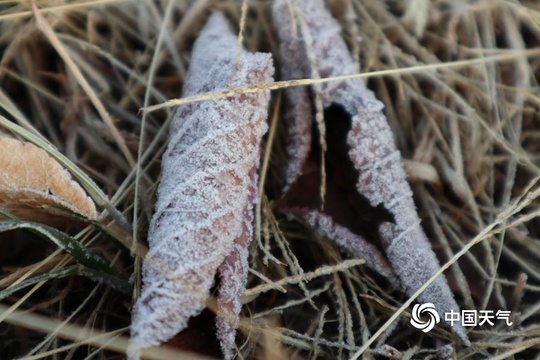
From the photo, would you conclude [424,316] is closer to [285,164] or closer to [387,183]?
[387,183]

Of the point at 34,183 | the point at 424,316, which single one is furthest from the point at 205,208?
the point at 424,316

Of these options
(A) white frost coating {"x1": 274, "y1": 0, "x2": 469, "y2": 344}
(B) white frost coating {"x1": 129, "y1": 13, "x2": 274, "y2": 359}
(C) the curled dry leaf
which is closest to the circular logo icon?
(A) white frost coating {"x1": 274, "y1": 0, "x2": 469, "y2": 344}

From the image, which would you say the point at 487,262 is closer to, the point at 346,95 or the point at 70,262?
the point at 346,95

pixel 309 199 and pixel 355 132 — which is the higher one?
pixel 355 132

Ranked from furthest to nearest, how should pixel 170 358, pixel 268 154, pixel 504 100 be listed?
pixel 504 100, pixel 268 154, pixel 170 358

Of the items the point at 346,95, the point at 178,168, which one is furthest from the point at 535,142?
the point at 178,168

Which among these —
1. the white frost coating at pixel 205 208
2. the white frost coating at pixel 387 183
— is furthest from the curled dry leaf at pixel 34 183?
the white frost coating at pixel 387 183

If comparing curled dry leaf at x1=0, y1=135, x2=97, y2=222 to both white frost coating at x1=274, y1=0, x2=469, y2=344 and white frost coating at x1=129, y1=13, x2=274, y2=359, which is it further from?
white frost coating at x1=274, y1=0, x2=469, y2=344
